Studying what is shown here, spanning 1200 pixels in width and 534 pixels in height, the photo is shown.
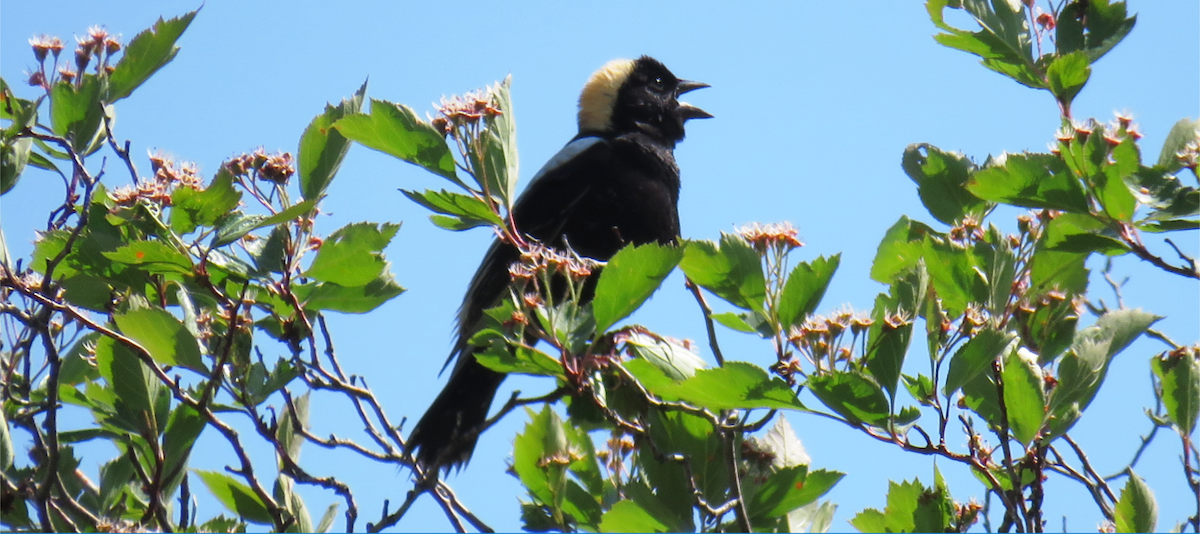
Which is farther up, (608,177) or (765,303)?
(608,177)

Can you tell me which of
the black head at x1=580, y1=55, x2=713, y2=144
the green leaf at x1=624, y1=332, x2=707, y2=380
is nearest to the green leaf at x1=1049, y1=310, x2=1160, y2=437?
the green leaf at x1=624, y1=332, x2=707, y2=380

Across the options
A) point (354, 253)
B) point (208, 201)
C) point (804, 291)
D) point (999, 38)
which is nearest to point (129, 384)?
point (208, 201)

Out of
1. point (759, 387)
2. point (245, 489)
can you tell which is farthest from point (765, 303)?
point (245, 489)

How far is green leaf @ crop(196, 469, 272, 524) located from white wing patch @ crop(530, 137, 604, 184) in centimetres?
211

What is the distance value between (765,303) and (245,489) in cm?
111

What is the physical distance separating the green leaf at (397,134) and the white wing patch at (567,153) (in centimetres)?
205

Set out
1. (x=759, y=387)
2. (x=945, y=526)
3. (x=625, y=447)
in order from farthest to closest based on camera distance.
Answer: (x=625, y=447)
(x=945, y=526)
(x=759, y=387)

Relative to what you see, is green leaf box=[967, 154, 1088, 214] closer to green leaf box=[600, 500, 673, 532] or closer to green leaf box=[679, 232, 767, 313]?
green leaf box=[679, 232, 767, 313]

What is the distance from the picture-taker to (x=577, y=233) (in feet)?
12.7

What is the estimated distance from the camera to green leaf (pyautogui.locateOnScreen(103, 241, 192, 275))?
192 cm

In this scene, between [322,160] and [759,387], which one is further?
[322,160]

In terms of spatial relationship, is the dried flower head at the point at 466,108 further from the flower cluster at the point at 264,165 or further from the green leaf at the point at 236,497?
the green leaf at the point at 236,497

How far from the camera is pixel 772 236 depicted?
73.1 inches

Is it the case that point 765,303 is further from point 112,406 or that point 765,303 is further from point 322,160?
point 112,406
